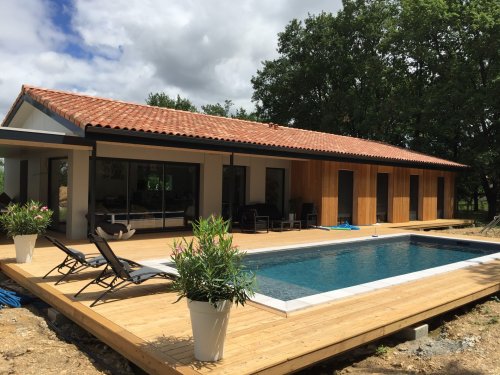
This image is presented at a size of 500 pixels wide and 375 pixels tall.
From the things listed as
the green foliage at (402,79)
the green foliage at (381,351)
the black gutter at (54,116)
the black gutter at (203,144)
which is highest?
the green foliage at (402,79)

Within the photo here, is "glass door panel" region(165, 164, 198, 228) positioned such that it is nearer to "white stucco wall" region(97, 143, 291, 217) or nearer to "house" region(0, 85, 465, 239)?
"house" region(0, 85, 465, 239)

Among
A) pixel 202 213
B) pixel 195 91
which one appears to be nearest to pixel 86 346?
pixel 202 213

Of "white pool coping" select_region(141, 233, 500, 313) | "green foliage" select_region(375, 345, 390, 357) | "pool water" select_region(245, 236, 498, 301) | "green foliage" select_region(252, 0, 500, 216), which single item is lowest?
"green foliage" select_region(375, 345, 390, 357)

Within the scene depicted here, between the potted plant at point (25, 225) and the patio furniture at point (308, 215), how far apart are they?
31.7 feet

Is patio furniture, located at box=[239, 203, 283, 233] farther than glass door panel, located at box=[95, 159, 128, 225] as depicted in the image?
Yes

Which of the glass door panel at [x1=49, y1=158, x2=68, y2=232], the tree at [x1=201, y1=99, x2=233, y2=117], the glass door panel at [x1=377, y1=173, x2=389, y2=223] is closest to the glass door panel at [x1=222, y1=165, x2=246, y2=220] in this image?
the glass door panel at [x1=49, y1=158, x2=68, y2=232]

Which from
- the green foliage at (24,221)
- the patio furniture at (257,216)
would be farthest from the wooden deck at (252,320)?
the patio furniture at (257,216)

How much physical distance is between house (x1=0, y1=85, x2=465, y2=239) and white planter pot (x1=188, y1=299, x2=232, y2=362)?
710cm

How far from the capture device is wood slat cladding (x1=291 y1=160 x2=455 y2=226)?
15727 mm

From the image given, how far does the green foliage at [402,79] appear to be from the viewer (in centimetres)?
2239

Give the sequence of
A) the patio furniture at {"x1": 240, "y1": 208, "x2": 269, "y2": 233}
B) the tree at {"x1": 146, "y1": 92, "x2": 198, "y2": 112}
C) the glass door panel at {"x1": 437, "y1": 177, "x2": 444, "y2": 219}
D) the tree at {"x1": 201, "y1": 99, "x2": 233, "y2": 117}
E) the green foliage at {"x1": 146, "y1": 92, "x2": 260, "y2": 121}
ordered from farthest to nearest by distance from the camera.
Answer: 1. the tree at {"x1": 201, "y1": 99, "x2": 233, "y2": 117}
2. the tree at {"x1": 146, "y1": 92, "x2": 198, "y2": 112}
3. the green foliage at {"x1": 146, "y1": 92, "x2": 260, "y2": 121}
4. the glass door panel at {"x1": 437, "y1": 177, "x2": 444, "y2": 219}
5. the patio furniture at {"x1": 240, "y1": 208, "x2": 269, "y2": 233}

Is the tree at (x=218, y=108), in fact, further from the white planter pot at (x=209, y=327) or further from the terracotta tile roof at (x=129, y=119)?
the white planter pot at (x=209, y=327)

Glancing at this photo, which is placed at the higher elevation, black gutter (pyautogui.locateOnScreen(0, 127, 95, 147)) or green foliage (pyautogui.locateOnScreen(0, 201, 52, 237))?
black gutter (pyautogui.locateOnScreen(0, 127, 95, 147))

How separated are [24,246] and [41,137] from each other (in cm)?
308
